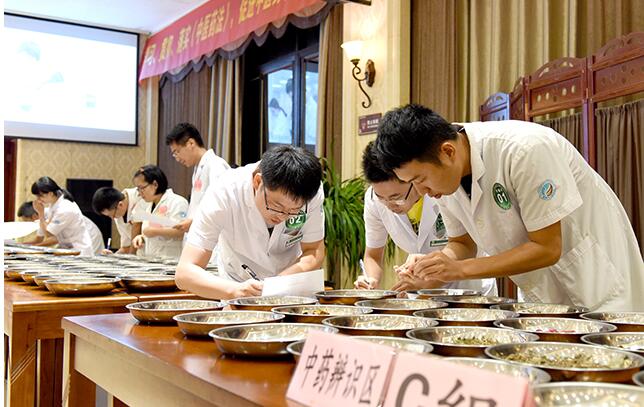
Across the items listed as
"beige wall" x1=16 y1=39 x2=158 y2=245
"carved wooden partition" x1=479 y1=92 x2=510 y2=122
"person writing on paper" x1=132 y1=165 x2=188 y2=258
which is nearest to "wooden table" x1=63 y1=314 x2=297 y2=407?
"carved wooden partition" x1=479 y1=92 x2=510 y2=122

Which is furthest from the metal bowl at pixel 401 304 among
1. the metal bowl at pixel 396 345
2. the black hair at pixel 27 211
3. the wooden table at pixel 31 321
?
the black hair at pixel 27 211

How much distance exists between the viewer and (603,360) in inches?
37.0

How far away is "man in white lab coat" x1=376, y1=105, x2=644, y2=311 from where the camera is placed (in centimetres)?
159

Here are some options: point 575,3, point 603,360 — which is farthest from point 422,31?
point 603,360

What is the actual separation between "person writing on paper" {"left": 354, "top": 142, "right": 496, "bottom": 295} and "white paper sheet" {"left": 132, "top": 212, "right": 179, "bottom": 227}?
1.56 metres

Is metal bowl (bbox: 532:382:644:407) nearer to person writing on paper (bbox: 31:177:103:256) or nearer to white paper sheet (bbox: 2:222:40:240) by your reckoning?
white paper sheet (bbox: 2:222:40:240)

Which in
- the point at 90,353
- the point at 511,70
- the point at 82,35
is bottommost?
the point at 90,353

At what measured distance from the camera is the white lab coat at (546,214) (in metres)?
1.60

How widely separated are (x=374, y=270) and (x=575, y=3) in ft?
6.49

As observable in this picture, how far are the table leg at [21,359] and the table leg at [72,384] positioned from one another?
0.39m

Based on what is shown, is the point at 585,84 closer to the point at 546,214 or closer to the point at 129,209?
the point at 546,214

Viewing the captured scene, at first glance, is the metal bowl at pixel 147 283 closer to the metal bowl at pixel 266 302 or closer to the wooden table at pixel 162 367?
the wooden table at pixel 162 367

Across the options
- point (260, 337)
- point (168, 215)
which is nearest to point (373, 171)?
point (260, 337)

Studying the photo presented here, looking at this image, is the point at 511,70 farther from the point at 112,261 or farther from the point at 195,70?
the point at 195,70
